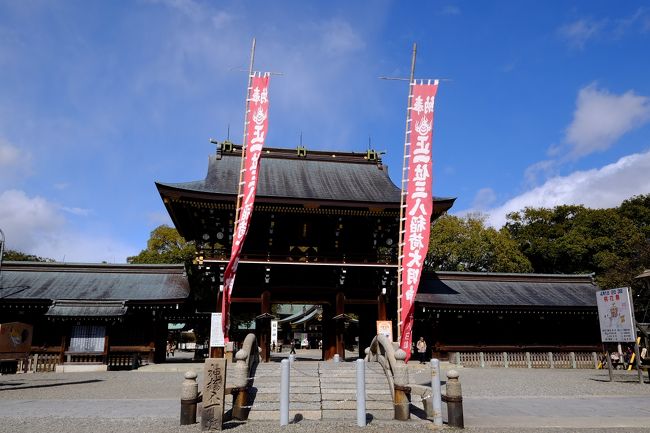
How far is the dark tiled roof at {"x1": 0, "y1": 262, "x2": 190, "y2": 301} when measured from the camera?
891 inches

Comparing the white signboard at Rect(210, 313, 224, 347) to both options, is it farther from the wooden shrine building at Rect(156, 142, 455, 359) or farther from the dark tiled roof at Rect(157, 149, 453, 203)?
the dark tiled roof at Rect(157, 149, 453, 203)

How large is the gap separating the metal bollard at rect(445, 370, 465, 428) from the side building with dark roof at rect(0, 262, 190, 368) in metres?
16.1

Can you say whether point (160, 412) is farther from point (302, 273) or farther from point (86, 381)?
point (302, 273)

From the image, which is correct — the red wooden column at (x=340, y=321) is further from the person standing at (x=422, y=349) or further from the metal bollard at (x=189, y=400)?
the metal bollard at (x=189, y=400)

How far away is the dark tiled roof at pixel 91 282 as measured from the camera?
74.3 ft

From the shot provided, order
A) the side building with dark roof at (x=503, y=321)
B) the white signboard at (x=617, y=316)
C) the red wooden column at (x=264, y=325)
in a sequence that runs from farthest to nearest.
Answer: the side building with dark roof at (x=503, y=321)
the red wooden column at (x=264, y=325)
the white signboard at (x=617, y=316)

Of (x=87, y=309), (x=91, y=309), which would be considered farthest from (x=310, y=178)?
(x=87, y=309)

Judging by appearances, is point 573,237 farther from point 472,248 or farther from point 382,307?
point 382,307

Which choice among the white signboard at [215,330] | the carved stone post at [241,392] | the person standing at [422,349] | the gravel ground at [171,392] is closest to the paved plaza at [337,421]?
the gravel ground at [171,392]

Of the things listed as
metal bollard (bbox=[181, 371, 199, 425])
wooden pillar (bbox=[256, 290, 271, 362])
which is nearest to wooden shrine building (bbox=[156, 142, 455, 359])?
wooden pillar (bbox=[256, 290, 271, 362])

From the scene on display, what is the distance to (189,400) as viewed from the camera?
8734 mm

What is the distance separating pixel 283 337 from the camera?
49.4 meters

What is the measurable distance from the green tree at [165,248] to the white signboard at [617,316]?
35466 mm

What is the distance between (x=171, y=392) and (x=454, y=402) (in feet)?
28.2
